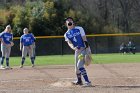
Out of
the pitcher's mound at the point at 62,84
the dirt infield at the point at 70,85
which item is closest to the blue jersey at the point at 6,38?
the dirt infield at the point at 70,85

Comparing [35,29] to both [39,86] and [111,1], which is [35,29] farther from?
[39,86]

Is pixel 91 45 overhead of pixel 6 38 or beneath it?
beneath

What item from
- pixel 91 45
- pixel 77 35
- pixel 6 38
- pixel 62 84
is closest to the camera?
pixel 77 35

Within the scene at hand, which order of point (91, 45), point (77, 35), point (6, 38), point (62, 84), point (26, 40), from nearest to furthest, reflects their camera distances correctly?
1. point (77, 35)
2. point (62, 84)
3. point (6, 38)
4. point (26, 40)
5. point (91, 45)

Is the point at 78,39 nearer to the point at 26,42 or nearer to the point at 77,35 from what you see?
the point at 77,35

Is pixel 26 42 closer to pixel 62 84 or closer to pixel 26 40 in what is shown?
pixel 26 40

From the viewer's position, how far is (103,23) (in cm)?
5528

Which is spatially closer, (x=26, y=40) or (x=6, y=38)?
(x=6, y=38)

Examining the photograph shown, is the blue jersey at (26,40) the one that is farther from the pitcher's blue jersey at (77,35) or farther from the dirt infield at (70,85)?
the pitcher's blue jersey at (77,35)

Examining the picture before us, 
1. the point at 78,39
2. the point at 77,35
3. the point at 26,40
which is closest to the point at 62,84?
the point at 78,39

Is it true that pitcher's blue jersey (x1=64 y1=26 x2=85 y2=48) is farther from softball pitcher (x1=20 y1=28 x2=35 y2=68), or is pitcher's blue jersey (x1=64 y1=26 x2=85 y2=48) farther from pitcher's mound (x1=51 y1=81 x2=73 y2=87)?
softball pitcher (x1=20 y1=28 x2=35 y2=68)

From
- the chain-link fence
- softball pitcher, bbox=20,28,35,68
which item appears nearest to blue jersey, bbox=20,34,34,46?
softball pitcher, bbox=20,28,35,68

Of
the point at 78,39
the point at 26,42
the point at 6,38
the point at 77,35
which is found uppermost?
the point at 77,35

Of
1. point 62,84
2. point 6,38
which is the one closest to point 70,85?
point 62,84
